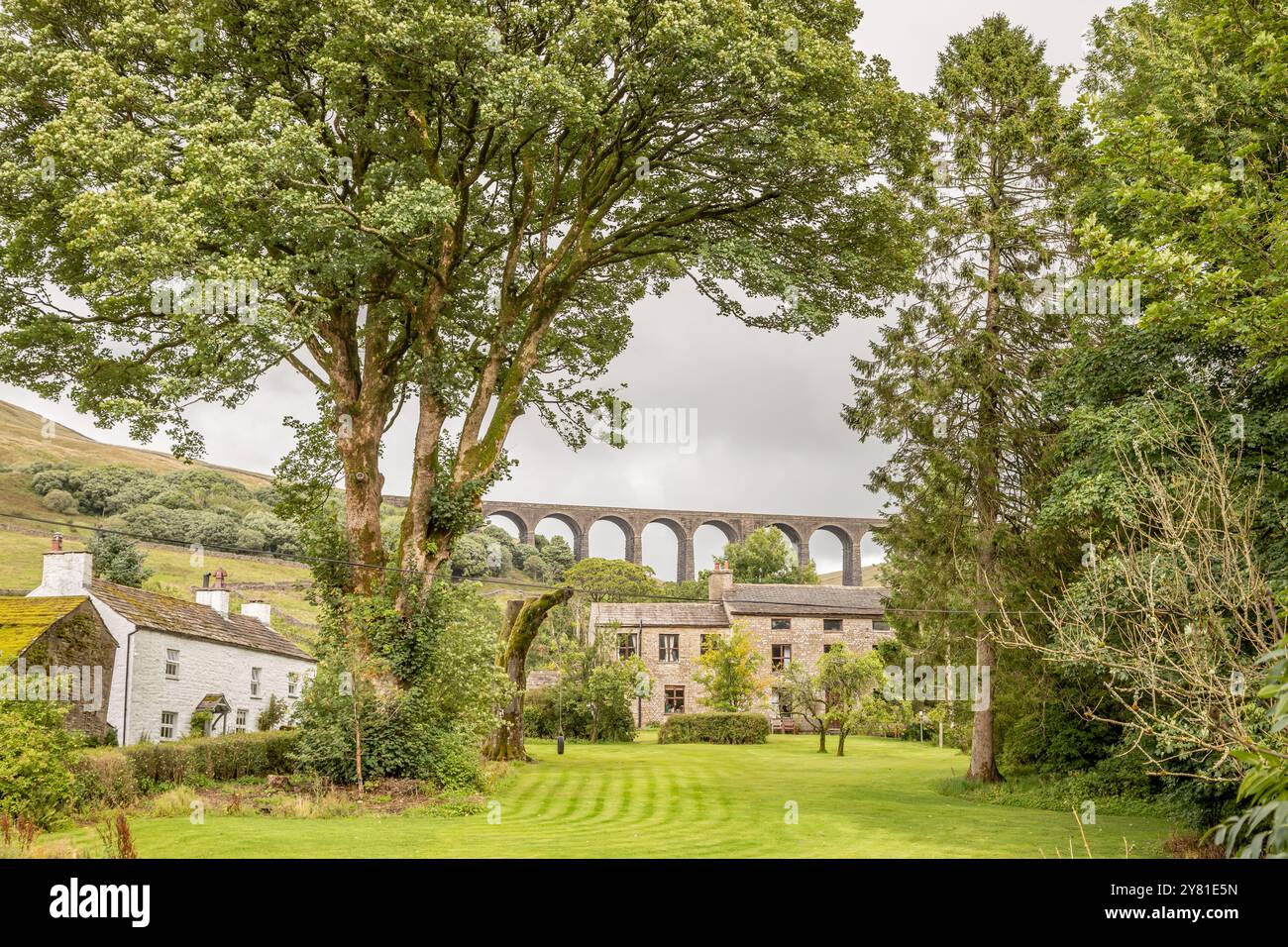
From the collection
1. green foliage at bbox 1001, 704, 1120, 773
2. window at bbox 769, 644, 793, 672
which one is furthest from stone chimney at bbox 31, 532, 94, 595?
window at bbox 769, 644, 793, 672

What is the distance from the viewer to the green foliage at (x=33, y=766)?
15.4 meters

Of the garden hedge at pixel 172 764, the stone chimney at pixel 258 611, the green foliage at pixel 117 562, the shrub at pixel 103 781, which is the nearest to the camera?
the shrub at pixel 103 781

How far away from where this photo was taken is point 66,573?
26000mm

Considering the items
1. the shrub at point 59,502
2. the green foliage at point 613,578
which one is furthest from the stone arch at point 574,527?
the shrub at point 59,502

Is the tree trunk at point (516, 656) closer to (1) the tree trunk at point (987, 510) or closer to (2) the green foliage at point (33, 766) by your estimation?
(1) the tree trunk at point (987, 510)

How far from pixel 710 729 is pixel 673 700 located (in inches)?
459

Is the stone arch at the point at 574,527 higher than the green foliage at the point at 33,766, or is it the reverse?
the stone arch at the point at 574,527

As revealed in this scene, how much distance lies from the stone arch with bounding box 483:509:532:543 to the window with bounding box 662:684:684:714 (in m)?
51.2

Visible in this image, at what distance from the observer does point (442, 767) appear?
70.0 ft

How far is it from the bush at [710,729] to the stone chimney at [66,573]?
92.2ft

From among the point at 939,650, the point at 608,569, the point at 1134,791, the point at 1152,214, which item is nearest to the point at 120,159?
the point at 1152,214

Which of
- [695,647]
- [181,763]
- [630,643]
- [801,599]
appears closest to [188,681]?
[181,763]

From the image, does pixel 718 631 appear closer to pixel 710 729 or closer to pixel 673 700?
pixel 673 700

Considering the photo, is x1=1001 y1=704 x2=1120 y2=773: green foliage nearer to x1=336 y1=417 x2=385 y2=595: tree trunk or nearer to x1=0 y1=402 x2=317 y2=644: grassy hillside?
x1=336 y1=417 x2=385 y2=595: tree trunk
